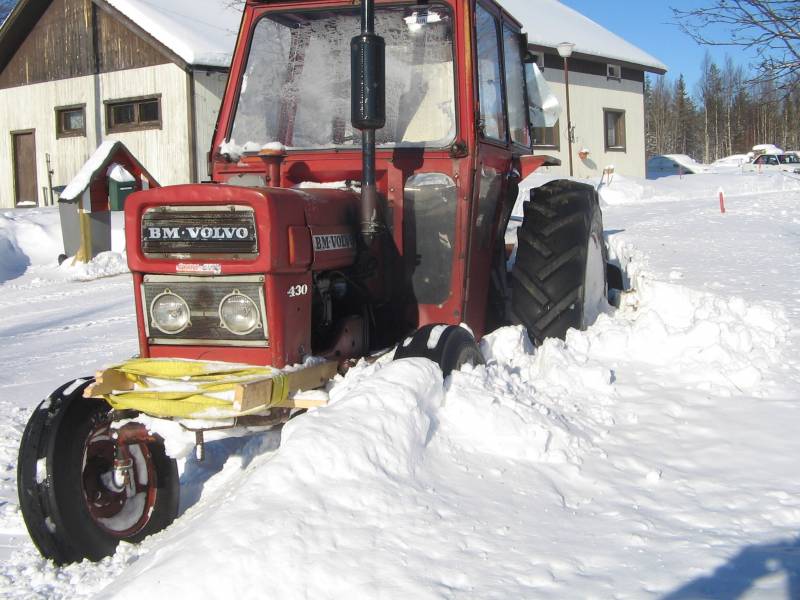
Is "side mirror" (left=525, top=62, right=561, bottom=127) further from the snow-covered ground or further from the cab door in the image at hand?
the snow-covered ground

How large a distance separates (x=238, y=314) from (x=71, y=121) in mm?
18739

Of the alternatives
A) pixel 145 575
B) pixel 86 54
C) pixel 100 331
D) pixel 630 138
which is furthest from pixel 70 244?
pixel 630 138

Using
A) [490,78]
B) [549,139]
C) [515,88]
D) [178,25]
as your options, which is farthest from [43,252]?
[549,139]

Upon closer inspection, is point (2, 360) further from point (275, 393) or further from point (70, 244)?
point (70, 244)

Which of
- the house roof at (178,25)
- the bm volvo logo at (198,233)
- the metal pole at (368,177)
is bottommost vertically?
the bm volvo logo at (198,233)

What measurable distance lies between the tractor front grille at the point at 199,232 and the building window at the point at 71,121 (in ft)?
58.4

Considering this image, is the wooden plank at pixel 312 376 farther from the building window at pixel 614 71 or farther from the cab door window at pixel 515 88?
the building window at pixel 614 71

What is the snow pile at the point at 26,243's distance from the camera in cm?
1259

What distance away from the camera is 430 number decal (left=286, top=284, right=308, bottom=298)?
10.9ft

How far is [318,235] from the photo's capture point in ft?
11.4

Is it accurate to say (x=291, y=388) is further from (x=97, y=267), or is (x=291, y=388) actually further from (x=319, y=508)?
(x=97, y=267)

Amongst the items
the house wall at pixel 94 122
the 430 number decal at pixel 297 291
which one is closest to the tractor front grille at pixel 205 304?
the 430 number decal at pixel 297 291

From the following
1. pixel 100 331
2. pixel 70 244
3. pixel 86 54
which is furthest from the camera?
pixel 86 54

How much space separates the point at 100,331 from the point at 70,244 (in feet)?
18.5
